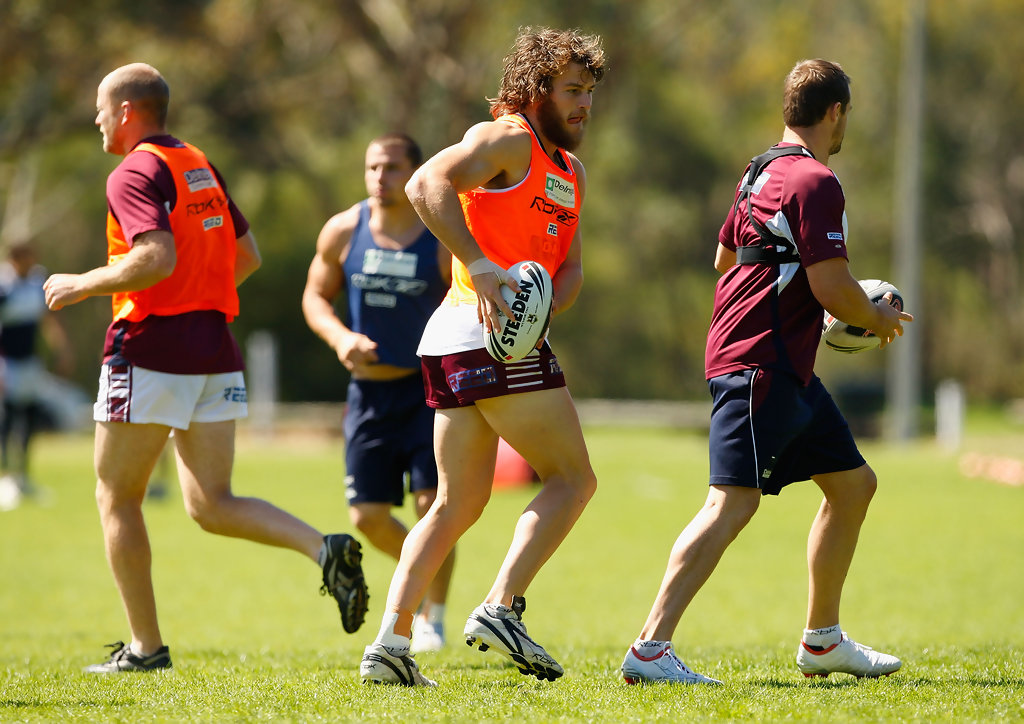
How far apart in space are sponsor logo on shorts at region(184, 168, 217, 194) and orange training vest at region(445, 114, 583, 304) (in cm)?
136

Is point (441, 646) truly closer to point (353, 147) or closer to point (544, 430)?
point (544, 430)

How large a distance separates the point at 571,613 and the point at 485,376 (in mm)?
5054

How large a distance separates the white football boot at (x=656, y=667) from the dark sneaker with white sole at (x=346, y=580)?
1156 millimetres

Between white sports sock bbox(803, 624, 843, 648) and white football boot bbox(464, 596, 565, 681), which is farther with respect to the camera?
white sports sock bbox(803, 624, 843, 648)

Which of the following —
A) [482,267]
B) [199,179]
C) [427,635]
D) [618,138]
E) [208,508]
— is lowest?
[427,635]

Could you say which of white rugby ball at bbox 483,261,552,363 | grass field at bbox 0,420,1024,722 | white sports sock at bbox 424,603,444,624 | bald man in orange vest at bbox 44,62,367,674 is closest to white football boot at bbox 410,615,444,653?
white sports sock at bbox 424,603,444,624

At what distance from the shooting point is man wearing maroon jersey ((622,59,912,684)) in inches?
179

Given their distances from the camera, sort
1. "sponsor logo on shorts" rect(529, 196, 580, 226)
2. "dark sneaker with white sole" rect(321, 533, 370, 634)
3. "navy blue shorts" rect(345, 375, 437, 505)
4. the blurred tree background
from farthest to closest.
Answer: the blurred tree background, "navy blue shorts" rect(345, 375, 437, 505), "dark sneaker with white sole" rect(321, 533, 370, 634), "sponsor logo on shorts" rect(529, 196, 580, 226)

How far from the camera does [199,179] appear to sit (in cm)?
540

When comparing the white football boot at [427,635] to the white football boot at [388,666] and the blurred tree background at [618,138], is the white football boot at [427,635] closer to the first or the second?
the white football boot at [388,666]

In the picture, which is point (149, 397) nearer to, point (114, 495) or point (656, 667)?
point (114, 495)

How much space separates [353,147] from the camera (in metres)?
36.9

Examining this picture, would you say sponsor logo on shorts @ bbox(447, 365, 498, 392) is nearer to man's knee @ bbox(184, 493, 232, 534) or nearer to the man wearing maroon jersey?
the man wearing maroon jersey

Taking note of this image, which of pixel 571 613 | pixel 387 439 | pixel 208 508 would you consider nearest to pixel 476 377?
pixel 208 508
